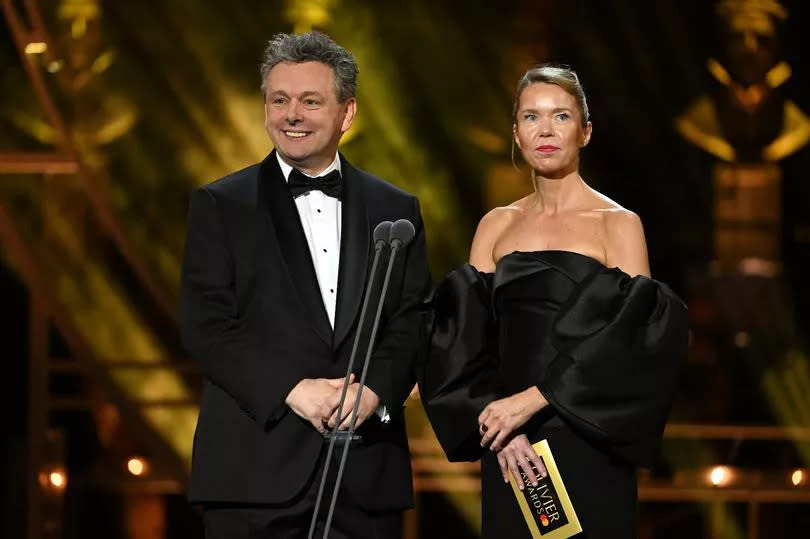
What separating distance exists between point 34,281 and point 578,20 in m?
1.94

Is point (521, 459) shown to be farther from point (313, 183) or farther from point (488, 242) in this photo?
point (313, 183)

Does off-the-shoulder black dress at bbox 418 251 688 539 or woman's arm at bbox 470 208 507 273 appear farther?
woman's arm at bbox 470 208 507 273

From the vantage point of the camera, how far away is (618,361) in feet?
7.34

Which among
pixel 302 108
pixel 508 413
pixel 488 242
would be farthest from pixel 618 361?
pixel 302 108

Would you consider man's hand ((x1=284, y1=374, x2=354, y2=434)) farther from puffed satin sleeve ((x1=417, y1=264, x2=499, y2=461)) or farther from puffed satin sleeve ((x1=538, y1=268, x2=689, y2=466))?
puffed satin sleeve ((x1=538, y1=268, x2=689, y2=466))

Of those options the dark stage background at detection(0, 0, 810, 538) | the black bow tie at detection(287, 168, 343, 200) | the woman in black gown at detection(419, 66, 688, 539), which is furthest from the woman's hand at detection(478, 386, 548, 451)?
the dark stage background at detection(0, 0, 810, 538)

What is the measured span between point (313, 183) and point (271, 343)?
27 centimetres

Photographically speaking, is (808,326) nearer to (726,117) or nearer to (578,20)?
(726,117)

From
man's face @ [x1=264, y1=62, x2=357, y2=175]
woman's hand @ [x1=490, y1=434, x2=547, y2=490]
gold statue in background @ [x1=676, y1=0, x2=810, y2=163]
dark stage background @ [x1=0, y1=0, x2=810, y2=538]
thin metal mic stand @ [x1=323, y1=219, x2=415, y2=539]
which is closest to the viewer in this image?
thin metal mic stand @ [x1=323, y1=219, x2=415, y2=539]

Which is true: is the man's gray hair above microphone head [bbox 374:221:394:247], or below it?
above

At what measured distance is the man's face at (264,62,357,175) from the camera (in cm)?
236

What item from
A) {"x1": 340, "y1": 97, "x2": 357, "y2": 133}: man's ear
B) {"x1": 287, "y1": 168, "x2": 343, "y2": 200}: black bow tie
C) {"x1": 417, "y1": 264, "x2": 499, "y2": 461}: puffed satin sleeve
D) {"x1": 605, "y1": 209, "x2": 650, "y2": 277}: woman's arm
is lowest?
{"x1": 417, "y1": 264, "x2": 499, "y2": 461}: puffed satin sleeve

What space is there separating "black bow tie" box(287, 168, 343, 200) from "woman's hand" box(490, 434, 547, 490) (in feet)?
1.62

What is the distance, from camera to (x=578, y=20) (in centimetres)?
489
